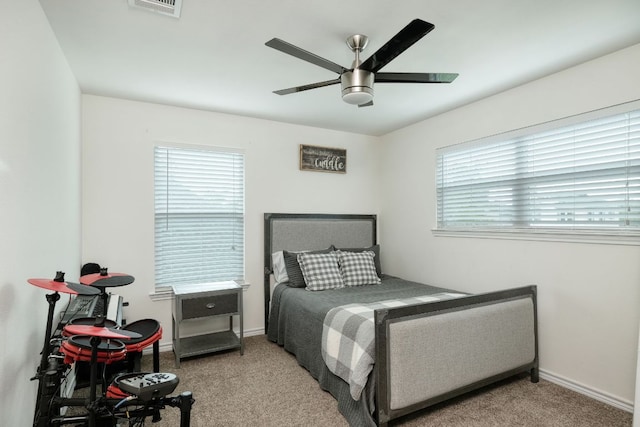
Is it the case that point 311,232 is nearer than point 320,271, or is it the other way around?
point 320,271

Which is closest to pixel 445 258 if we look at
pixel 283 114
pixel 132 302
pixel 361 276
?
pixel 361 276

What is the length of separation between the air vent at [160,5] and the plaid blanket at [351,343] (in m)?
2.18

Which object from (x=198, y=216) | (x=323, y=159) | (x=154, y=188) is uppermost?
(x=323, y=159)

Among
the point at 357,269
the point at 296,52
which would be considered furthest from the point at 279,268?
the point at 296,52

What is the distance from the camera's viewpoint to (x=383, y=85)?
2.91 m

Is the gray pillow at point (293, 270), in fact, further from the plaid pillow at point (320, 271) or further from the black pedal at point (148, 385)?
the black pedal at point (148, 385)

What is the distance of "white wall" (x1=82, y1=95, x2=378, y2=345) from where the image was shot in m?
3.14

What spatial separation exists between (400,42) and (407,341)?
1673 millimetres

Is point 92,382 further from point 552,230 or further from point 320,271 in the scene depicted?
point 552,230

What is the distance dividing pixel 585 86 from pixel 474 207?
4.32 ft

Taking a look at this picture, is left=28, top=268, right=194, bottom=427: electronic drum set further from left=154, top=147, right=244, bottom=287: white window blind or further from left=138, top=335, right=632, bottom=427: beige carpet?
left=154, top=147, right=244, bottom=287: white window blind

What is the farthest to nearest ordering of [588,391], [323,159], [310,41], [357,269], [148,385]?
[323,159], [357,269], [588,391], [310,41], [148,385]

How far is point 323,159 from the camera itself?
426 cm

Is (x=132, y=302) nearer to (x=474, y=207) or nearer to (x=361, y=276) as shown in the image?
(x=361, y=276)
